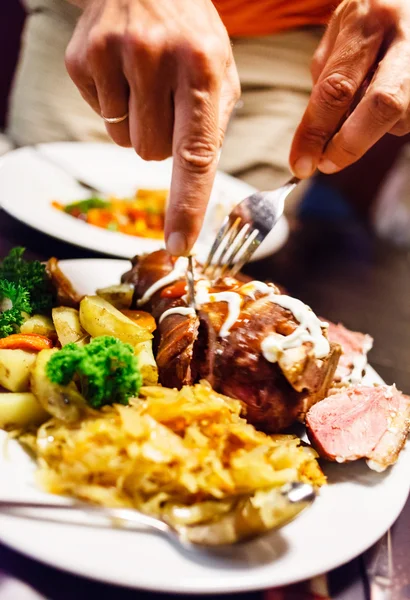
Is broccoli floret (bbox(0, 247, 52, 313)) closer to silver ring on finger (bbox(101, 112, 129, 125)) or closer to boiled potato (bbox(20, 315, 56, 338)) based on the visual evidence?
boiled potato (bbox(20, 315, 56, 338))

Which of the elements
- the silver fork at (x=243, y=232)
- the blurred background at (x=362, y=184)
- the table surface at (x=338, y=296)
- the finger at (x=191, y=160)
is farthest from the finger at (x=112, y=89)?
the blurred background at (x=362, y=184)

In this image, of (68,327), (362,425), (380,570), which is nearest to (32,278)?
(68,327)

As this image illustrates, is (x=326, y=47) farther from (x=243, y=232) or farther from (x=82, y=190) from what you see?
(x=82, y=190)

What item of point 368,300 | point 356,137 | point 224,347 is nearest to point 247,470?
point 224,347

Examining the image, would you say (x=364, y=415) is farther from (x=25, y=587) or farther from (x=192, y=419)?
(x=25, y=587)

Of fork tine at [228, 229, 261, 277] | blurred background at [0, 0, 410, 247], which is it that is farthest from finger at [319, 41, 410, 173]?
blurred background at [0, 0, 410, 247]

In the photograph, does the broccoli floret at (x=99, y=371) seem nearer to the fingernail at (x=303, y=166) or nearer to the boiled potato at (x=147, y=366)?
the boiled potato at (x=147, y=366)
